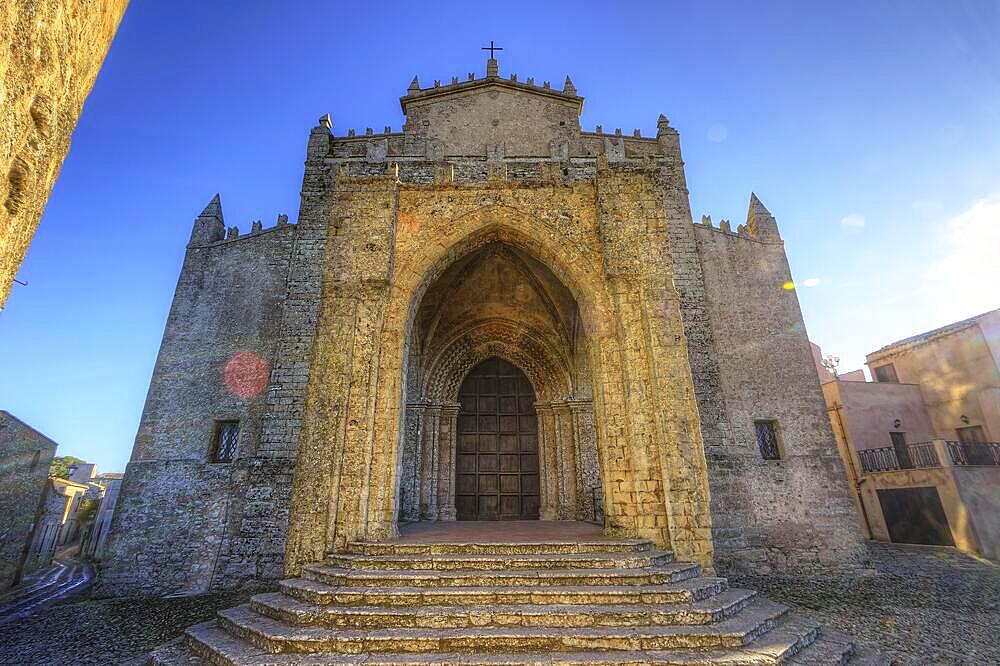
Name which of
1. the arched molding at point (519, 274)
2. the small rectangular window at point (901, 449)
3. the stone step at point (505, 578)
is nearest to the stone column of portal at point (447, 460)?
the arched molding at point (519, 274)

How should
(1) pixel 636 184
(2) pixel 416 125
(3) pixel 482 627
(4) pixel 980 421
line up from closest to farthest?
(3) pixel 482 627
(1) pixel 636 184
(2) pixel 416 125
(4) pixel 980 421

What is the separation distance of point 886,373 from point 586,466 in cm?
2108

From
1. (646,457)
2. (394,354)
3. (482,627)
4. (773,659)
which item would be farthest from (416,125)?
(773,659)

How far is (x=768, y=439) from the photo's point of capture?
35.6 feet

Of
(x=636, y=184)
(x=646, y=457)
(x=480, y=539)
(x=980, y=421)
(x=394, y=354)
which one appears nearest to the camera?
(x=480, y=539)

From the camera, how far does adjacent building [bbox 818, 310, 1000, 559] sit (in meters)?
13.5

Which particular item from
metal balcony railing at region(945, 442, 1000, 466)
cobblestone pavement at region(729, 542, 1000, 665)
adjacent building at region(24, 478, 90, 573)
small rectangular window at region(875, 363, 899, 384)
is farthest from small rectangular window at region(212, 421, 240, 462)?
small rectangular window at region(875, 363, 899, 384)

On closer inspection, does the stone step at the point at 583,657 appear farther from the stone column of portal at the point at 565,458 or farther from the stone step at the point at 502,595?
the stone column of portal at the point at 565,458

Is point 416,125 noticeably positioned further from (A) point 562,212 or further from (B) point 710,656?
(B) point 710,656

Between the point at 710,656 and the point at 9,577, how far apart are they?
46.9 feet

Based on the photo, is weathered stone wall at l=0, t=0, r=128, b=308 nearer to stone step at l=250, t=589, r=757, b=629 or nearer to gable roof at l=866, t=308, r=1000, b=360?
stone step at l=250, t=589, r=757, b=629

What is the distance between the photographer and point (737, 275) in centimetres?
1206

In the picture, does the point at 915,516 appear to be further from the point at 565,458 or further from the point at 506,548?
the point at 506,548

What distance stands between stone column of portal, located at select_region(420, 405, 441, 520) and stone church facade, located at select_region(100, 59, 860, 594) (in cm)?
7
